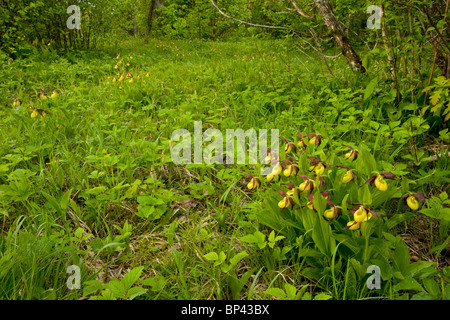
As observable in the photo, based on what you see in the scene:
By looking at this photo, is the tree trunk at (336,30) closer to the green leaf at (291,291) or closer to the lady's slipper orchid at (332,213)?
the lady's slipper orchid at (332,213)

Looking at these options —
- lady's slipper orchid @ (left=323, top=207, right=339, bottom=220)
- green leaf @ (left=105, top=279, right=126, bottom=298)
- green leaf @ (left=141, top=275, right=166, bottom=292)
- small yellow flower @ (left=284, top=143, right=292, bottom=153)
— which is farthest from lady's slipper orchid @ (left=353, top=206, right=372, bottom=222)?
green leaf @ (left=105, top=279, right=126, bottom=298)

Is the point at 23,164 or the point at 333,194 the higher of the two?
the point at 23,164

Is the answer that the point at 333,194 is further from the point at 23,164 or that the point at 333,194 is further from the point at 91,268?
the point at 23,164

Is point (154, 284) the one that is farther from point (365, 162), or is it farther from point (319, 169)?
point (365, 162)

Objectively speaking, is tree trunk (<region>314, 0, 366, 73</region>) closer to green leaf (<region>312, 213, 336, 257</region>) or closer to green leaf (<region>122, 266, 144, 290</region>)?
green leaf (<region>312, 213, 336, 257</region>)

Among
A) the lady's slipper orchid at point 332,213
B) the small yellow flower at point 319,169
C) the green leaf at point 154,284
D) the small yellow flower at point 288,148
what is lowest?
the green leaf at point 154,284

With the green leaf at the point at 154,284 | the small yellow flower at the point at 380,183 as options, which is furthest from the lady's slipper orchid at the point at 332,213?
the green leaf at the point at 154,284

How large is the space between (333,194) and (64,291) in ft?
5.39

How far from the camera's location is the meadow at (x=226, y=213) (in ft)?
4.61

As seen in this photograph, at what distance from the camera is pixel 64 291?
1435 millimetres

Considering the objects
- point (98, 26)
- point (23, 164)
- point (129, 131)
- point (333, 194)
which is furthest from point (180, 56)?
point (333, 194)

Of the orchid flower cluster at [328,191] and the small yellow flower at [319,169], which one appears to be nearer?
the orchid flower cluster at [328,191]

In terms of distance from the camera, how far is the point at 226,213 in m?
2.01
